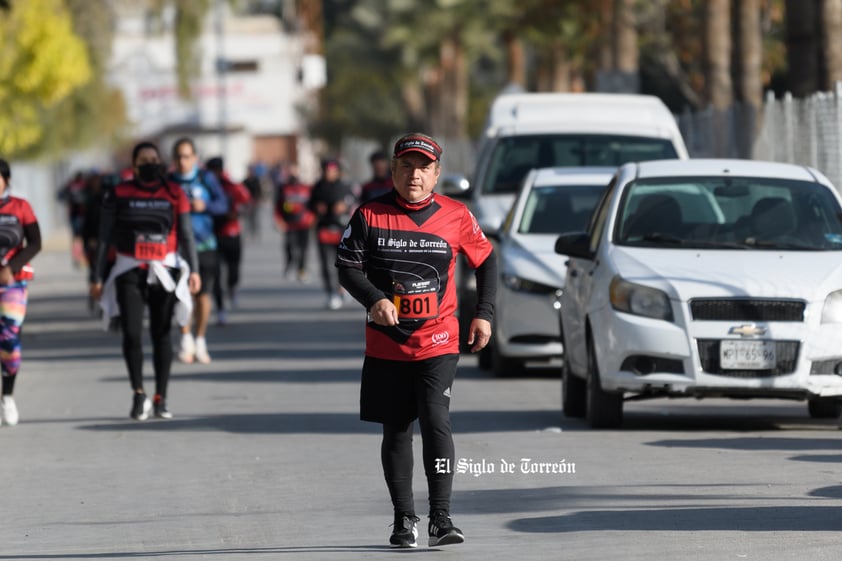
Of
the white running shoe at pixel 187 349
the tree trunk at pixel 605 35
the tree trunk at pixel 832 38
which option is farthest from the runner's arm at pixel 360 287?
the tree trunk at pixel 605 35

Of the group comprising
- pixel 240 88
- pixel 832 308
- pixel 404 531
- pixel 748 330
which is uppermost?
pixel 240 88

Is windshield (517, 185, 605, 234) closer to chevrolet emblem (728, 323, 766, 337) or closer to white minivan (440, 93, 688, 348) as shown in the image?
white minivan (440, 93, 688, 348)

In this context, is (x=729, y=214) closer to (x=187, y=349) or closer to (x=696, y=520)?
(x=696, y=520)

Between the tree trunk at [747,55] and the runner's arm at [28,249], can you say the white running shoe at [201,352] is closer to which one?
the runner's arm at [28,249]

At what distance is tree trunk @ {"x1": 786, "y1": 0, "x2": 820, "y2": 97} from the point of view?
24.7 meters

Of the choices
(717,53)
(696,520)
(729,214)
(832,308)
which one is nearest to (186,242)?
(729,214)

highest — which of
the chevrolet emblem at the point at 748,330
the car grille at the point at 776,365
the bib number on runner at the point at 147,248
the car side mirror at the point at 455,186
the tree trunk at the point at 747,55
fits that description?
the tree trunk at the point at 747,55

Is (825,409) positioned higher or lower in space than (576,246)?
lower

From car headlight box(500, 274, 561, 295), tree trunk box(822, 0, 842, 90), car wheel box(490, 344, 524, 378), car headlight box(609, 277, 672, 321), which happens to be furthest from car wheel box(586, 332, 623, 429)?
tree trunk box(822, 0, 842, 90)

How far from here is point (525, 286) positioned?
1705 cm

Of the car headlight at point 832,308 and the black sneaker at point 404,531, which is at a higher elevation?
the car headlight at point 832,308

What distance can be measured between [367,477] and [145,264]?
393 cm

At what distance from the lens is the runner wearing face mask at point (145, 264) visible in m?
14.8

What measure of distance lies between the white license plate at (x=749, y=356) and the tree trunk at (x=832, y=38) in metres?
11.1
